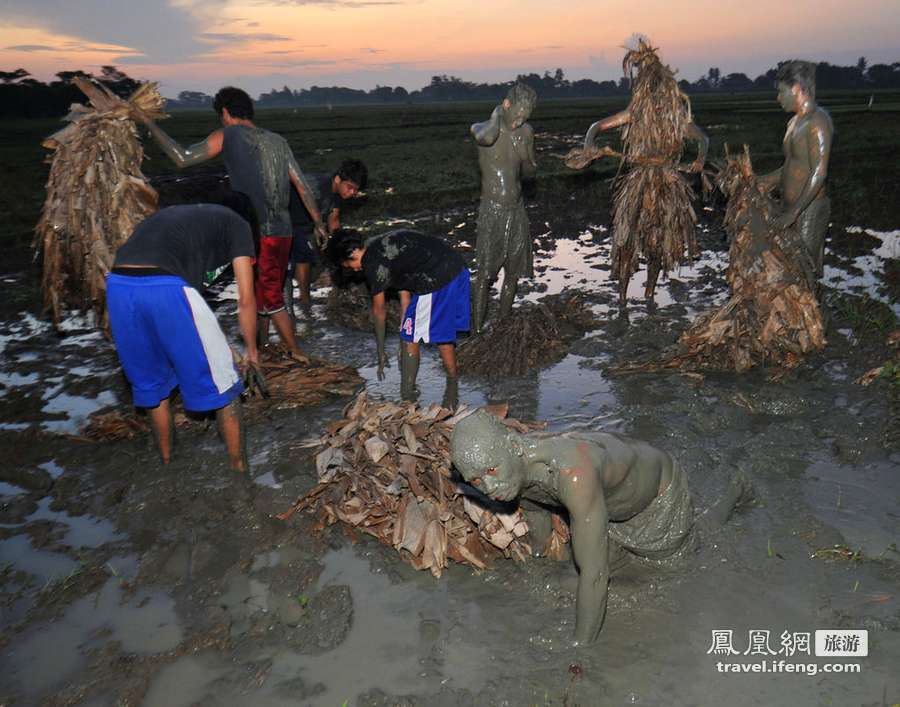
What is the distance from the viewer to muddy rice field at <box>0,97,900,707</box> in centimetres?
281

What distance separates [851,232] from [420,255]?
9.11 m

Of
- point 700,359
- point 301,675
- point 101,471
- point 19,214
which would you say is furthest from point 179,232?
point 19,214

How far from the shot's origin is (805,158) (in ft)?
18.2

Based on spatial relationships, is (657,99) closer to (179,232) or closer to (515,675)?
(179,232)

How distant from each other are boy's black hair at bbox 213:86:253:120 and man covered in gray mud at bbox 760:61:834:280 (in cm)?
431

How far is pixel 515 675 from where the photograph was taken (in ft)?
9.23

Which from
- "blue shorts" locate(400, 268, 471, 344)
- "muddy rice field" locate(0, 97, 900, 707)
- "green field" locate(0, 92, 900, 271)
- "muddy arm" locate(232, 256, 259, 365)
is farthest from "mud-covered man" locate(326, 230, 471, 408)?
"green field" locate(0, 92, 900, 271)

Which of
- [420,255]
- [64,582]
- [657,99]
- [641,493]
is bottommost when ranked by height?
[64,582]

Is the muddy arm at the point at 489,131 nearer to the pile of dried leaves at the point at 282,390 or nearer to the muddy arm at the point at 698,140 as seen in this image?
the muddy arm at the point at 698,140

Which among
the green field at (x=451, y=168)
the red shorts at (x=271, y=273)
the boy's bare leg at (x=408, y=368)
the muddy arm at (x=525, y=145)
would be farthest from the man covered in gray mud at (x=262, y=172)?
the muddy arm at (x=525, y=145)

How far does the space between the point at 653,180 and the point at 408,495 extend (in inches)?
205

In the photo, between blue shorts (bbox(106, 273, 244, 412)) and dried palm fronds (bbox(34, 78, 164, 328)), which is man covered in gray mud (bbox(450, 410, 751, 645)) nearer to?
blue shorts (bbox(106, 273, 244, 412))

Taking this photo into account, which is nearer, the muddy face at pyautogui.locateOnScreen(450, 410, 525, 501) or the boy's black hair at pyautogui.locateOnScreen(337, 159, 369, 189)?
the muddy face at pyautogui.locateOnScreen(450, 410, 525, 501)

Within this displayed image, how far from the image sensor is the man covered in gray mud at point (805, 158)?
5.44m
